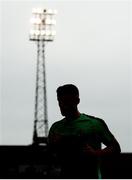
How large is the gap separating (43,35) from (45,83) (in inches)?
110

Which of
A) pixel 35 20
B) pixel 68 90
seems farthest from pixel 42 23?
pixel 68 90

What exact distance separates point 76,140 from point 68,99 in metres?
0.25

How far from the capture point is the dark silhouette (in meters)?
3.70

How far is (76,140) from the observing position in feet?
12.2

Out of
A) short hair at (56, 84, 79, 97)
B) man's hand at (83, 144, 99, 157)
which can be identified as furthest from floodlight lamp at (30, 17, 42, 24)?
man's hand at (83, 144, 99, 157)

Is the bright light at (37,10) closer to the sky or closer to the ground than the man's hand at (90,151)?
closer to the sky

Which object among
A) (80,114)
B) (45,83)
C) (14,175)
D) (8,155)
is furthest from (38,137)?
(80,114)

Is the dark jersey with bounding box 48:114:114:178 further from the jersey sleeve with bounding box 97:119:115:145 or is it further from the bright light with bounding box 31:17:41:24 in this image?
the bright light with bounding box 31:17:41:24

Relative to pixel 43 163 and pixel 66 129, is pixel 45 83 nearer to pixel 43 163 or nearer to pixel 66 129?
pixel 43 163

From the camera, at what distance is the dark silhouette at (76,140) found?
3703 millimetres

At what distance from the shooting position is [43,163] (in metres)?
28.2

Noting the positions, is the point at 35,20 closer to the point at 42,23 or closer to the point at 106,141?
the point at 42,23

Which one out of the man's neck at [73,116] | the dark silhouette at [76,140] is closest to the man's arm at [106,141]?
the dark silhouette at [76,140]

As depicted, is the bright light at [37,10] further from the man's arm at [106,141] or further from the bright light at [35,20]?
the man's arm at [106,141]
